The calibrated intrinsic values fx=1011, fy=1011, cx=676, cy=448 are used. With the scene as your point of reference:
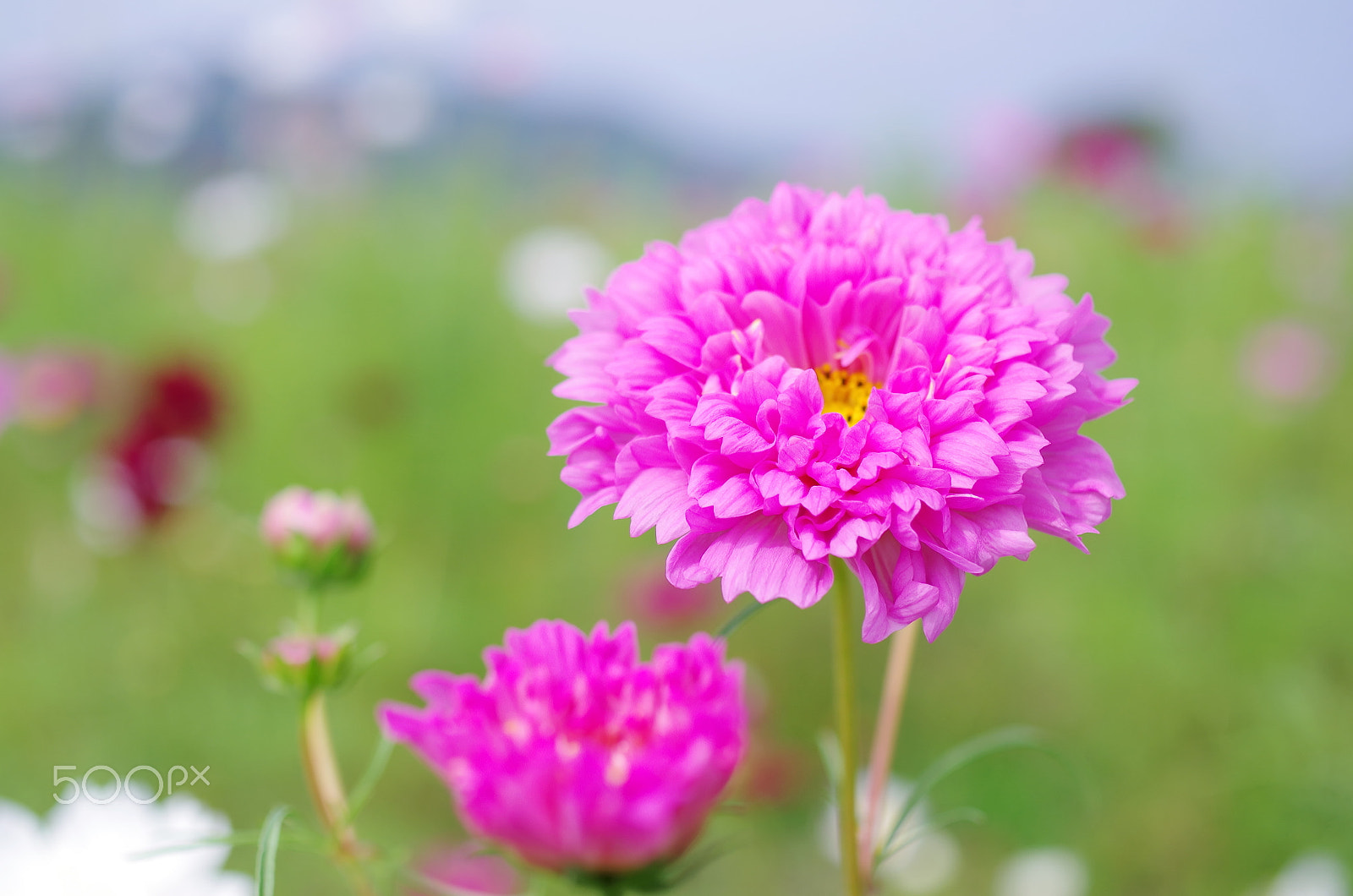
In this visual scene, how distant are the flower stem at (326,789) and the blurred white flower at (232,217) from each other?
1165 millimetres

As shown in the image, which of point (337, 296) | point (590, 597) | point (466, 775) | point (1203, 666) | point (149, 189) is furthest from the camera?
point (149, 189)

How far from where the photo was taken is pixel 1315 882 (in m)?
0.48

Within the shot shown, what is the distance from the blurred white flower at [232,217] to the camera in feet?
4.23

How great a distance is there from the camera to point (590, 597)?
0.92 metres

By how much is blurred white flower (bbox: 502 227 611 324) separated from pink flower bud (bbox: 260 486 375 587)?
740 mm

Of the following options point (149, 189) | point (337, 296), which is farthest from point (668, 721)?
point (149, 189)

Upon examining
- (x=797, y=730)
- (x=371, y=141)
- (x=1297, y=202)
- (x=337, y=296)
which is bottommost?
(x=797, y=730)

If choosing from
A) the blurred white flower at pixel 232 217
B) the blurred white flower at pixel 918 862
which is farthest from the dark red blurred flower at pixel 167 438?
the blurred white flower at pixel 918 862

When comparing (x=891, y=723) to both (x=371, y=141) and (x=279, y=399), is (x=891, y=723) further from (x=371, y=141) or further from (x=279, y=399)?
(x=371, y=141)

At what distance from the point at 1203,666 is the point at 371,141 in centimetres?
105

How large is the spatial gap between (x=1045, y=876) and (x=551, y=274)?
719 millimetres

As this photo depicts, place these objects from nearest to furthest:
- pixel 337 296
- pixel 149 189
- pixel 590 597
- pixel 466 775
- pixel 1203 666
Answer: pixel 466 775 → pixel 1203 666 → pixel 590 597 → pixel 337 296 → pixel 149 189

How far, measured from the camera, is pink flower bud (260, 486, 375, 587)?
285 mm

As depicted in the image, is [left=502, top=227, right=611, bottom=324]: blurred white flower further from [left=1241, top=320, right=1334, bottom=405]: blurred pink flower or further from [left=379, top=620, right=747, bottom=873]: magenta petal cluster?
[left=379, top=620, right=747, bottom=873]: magenta petal cluster
